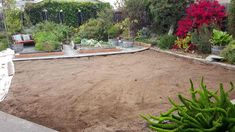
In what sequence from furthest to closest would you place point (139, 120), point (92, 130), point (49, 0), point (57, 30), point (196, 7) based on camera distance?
point (49, 0) < point (57, 30) < point (196, 7) < point (139, 120) < point (92, 130)

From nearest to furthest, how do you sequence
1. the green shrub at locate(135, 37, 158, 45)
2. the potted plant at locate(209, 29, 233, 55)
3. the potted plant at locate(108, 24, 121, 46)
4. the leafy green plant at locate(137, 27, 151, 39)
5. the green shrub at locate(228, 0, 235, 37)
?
the potted plant at locate(209, 29, 233, 55) → the green shrub at locate(228, 0, 235, 37) → the green shrub at locate(135, 37, 158, 45) → the potted plant at locate(108, 24, 121, 46) → the leafy green plant at locate(137, 27, 151, 39)

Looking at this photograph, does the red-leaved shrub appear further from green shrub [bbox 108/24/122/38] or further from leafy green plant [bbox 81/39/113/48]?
green shrub [bbox 108/24/122/38]

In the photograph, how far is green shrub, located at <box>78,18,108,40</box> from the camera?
485 inches

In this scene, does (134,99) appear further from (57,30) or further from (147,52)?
(57,30)

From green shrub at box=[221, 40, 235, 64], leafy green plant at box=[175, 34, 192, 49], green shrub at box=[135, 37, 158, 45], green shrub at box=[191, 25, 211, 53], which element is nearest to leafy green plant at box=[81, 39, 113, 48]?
green shrub at box=[135, 37, 158, 45]

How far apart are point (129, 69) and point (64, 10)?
9126 mm

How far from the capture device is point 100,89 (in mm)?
5695

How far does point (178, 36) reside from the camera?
9.98 m

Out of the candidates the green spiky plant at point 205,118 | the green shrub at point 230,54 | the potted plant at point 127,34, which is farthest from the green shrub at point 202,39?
the green spiky plant at point 205,118

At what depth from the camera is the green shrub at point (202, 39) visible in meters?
8.55

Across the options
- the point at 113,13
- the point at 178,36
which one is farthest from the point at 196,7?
the point at 113,13

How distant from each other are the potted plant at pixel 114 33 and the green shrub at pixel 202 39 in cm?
407

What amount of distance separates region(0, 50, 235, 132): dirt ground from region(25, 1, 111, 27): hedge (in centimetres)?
673

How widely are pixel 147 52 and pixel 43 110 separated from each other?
246 inches
